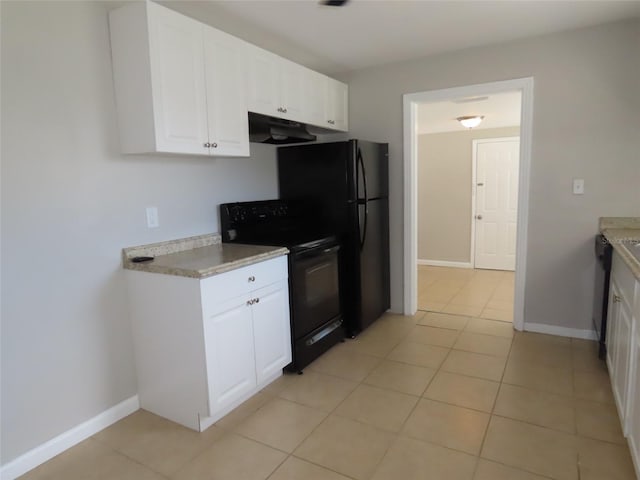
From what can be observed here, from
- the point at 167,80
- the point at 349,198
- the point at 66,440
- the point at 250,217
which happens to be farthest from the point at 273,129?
the point at 66,440

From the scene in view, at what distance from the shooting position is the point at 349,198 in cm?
325

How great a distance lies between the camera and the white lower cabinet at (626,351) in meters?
1.75

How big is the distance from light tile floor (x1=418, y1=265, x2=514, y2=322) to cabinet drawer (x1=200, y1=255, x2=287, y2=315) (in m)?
2.14

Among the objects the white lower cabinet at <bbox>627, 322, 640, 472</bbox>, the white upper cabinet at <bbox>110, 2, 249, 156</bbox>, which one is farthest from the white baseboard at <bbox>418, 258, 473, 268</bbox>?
the white upper cabinet at <bbox>110, 2, 249, 156</bbox>

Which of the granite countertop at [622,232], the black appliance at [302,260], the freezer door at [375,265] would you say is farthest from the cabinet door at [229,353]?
the granite countertop at [622,232]

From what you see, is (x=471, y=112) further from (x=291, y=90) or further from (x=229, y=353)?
(x=229, y=353)

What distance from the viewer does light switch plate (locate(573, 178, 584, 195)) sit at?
10.2 ft

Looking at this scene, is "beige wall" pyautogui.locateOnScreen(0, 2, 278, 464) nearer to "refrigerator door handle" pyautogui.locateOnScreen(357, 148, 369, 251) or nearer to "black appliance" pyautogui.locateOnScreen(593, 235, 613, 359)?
"refrigerator door handle" pyautogui.locateOnScreen(357, 148, 369, 251)

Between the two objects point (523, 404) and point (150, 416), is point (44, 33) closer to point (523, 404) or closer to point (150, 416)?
point (150, 416)

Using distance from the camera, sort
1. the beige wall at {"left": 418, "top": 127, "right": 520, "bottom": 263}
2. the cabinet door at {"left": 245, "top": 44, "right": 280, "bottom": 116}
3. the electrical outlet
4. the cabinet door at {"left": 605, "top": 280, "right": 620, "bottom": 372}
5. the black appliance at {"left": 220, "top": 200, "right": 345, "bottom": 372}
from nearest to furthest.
Result: the cabinet door at {"left": 605, "top": 280, "right": 620, "bottom": 372} < the electrical outlet < the cabinet door at {"left": 245, "top": 44, "right": 280, "bottom": 116} < the black appliance at {"left": 220, "top": 200, "right": 345, "bottom": 372} < the beige wall at {"left": 418, "top": 127, "right": 520, "bottom": 263}

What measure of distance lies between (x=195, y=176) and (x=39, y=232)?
1045 mm

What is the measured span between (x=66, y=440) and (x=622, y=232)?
3.67 m

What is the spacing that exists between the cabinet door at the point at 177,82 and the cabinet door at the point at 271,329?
95cm

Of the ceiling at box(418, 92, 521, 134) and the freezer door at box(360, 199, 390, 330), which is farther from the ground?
the ceiling at box(418, 92, 521, 134)
